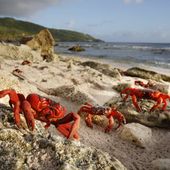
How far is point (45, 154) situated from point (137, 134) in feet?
10.9

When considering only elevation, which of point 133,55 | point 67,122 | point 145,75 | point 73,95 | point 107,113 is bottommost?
point 133,55

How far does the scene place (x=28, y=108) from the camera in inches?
159

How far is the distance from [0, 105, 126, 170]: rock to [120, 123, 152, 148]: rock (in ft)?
9.35

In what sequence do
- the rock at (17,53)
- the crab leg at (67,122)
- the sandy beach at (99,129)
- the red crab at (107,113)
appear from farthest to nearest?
the rock at (17,53)
the red crab at (107,113)
the sandy beach at (99,129)
the crab leg at (67,122)

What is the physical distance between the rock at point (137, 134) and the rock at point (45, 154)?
9.35 feet

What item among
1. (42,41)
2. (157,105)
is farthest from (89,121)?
(42,41)

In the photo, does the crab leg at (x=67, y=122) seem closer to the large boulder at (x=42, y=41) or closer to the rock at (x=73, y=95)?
the rock at (x=73, y=95)

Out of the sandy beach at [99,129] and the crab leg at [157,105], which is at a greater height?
the crab leg at [157,105]

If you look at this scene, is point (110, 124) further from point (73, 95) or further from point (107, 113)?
point (73, 95)

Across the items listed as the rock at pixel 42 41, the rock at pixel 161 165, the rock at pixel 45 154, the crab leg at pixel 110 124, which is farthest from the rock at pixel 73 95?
the rock at pixel 42 41

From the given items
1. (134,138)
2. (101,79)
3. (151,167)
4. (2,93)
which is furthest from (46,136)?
(101,79)

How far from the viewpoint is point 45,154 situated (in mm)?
3443

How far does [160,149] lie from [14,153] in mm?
3487

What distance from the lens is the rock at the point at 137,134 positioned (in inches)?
251
